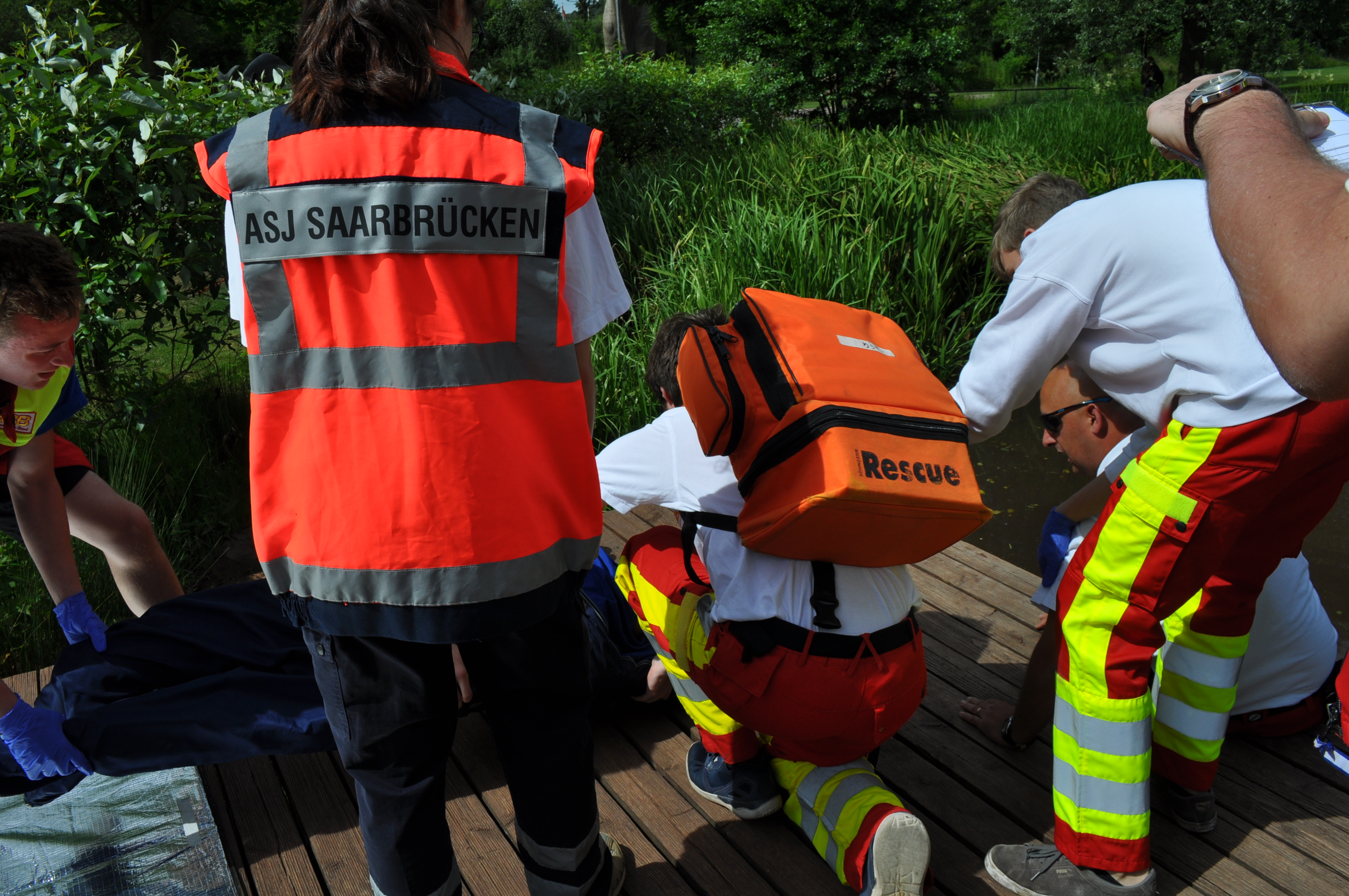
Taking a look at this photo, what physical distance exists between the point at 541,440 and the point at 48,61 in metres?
3.11

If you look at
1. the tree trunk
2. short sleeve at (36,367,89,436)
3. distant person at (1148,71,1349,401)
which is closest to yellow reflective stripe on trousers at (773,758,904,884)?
distant person at (1148,71,1349,401)

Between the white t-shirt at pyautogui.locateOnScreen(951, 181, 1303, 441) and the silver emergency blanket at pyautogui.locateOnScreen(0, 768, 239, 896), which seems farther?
the silver emergency blanket at pyautogui.locateOnScreen(0, 768, 239, 896)

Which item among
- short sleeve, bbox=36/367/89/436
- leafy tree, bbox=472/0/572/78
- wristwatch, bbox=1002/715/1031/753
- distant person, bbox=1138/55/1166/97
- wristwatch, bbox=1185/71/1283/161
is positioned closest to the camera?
wristwatch, bbox=1185/71/1283/161

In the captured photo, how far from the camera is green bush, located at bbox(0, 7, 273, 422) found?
3.20 metres

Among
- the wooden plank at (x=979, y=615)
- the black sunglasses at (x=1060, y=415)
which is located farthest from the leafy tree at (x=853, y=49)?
the black sunglasses at (x=1060, y=415)

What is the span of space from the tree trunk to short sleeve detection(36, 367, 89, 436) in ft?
59.4

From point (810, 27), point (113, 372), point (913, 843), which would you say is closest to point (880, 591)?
point (913, 843)

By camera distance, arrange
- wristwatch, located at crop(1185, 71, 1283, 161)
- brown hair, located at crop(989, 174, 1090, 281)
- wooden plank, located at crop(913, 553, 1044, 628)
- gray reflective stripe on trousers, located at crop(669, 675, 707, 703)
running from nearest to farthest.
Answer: wristwatch, located at crop(1185, 71, 1283, 161), gray reflective stripe on trousers, located at crop(669, 675, 707, 703), brown hair, located at crop(989, 174, 1090, 281), wooden plank, located at crop(913, 553, 1044, 628)

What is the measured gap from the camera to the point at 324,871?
79.9 inches

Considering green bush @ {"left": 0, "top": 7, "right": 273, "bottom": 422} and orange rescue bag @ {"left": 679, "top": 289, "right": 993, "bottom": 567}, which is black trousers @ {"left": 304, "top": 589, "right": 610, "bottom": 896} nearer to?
orange rescue bag @ {"left": 679, "top": 289, "right": 993, "bottom": 567}

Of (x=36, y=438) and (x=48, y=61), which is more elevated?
(x=48, y=61)

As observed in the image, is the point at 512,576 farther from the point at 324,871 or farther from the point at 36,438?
the point at 36,438

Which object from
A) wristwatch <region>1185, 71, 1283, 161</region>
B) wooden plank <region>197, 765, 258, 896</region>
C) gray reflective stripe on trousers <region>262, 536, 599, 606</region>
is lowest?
wooden plank <region>197, 765, 258, 896</region>

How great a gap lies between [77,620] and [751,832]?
6.03ft
